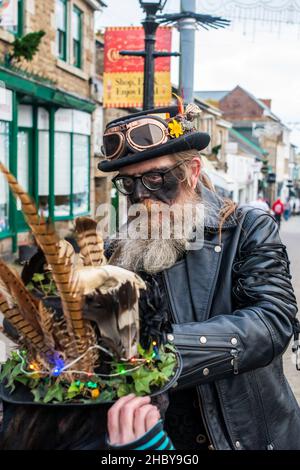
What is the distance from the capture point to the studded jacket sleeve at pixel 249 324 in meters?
1.69

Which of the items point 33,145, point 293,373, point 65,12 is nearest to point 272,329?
point 293,373

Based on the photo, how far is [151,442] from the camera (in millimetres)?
1240

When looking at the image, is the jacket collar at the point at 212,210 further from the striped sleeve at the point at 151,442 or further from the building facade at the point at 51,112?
the building facade at the point at 51,112

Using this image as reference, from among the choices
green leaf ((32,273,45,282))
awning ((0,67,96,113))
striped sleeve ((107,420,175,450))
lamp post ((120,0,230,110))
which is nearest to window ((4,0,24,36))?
awning ((0,67,96,113))

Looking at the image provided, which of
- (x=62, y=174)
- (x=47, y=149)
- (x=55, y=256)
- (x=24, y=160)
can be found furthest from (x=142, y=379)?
(x=62, y=174)

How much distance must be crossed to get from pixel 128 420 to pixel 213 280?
848mm

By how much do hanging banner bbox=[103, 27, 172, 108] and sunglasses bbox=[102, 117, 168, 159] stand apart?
24.6 ft

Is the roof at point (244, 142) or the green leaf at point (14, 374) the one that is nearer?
the green leaf at point (14, 374)

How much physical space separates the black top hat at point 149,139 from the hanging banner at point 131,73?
7.40 metres

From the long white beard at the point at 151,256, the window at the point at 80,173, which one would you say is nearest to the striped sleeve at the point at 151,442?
the long white beard at the point at 151,256

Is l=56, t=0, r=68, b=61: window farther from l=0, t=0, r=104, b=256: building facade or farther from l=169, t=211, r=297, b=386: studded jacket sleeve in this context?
l=169, t=211, r=297, b=386: studded jacket sleeve

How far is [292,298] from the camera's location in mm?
1913

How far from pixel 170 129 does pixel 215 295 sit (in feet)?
1.88
